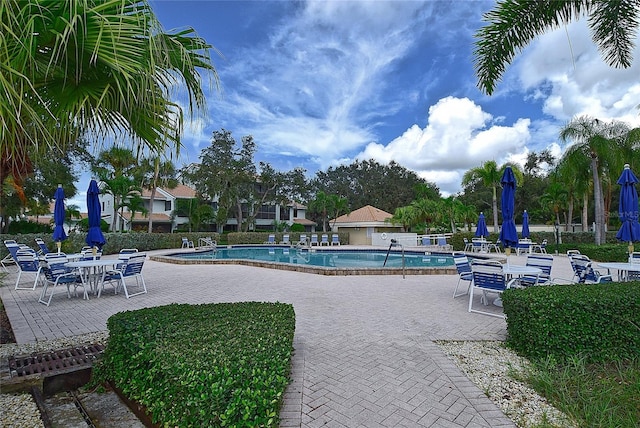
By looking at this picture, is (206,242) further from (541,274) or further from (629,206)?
(629,206)

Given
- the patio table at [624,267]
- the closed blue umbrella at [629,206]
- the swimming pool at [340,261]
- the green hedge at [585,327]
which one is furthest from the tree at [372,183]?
the green hedge at [585,327]

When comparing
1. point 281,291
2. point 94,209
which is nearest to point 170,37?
point 281,291

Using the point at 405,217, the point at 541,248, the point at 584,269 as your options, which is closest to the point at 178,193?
the point at 405,217

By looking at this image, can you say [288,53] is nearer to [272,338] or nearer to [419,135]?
[272,338]

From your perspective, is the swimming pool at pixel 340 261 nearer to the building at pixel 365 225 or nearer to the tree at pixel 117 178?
the tree at pixel 117 178

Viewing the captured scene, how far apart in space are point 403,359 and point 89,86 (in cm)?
399

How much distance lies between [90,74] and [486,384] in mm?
4407

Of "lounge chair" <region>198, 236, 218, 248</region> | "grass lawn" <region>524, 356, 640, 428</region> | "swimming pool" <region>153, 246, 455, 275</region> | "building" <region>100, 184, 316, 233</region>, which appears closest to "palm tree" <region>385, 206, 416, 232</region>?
"swimming pool" <region>153, 246, 455, 275</region>

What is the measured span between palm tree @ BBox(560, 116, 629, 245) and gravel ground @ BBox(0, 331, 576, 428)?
19699 millimetres

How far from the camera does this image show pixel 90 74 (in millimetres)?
2775

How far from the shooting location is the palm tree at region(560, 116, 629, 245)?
63.4 feet

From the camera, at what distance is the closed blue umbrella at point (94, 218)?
27.8 feet

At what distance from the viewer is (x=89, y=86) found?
2754 millimetres

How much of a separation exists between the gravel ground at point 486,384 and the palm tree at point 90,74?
2058 mm
